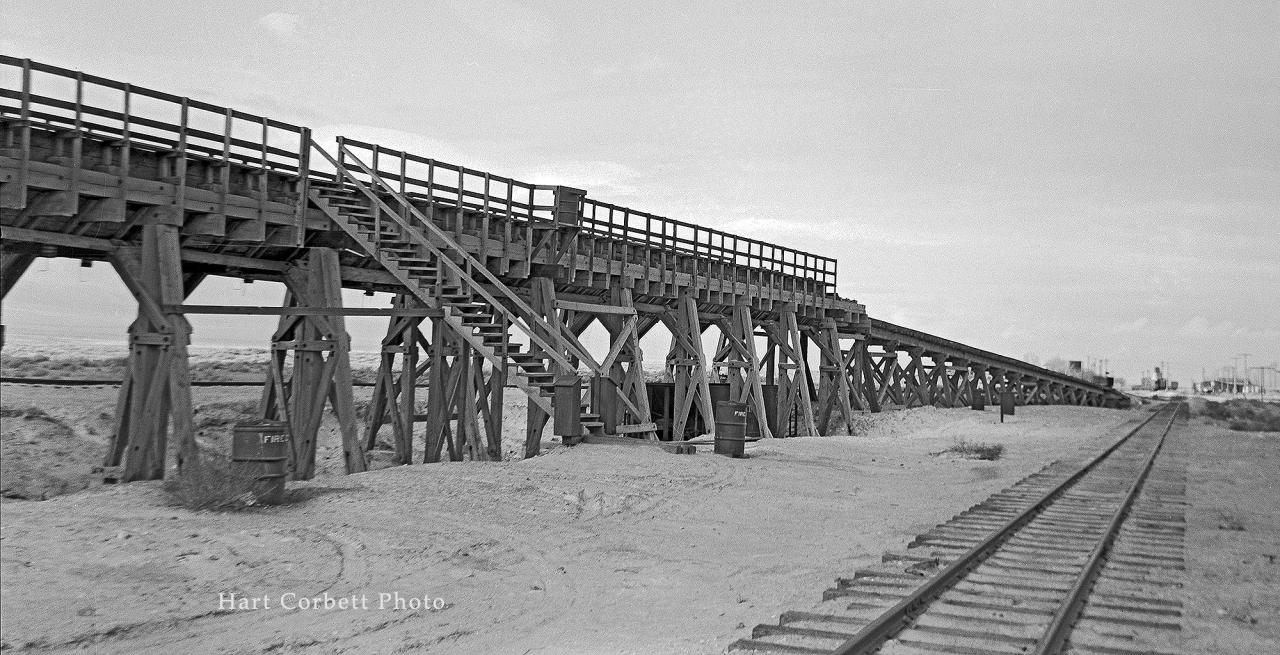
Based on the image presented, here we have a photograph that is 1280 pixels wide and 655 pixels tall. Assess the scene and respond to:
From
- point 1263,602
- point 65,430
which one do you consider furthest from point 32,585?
point 65,430

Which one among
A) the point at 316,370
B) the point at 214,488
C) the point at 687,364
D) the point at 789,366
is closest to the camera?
the point at 214,488

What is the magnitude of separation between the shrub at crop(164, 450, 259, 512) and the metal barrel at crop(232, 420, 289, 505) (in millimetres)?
88

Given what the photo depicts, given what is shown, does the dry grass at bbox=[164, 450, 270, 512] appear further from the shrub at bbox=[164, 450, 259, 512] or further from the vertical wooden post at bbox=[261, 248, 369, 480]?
the vertical wooden post at bbox=[261, 248, 369, 480]

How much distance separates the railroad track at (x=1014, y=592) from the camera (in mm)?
6469

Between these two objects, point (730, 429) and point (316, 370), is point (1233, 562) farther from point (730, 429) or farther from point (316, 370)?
point (316, 370)

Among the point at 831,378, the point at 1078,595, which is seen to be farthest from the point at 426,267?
the point at 831,378

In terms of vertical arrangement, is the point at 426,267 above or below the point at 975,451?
above

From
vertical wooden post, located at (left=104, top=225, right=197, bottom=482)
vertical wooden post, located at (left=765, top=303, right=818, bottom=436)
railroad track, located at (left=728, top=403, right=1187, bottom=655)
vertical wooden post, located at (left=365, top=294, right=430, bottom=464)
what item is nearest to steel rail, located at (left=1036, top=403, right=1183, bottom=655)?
railroad track, located at (left=728, top=403, right=1187, bottom=655)

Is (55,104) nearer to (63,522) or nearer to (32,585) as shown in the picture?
(63,522)

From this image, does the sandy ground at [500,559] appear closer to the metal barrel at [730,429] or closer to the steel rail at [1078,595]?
the steel rail at [1078,595]

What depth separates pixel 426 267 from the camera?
56.1 feet

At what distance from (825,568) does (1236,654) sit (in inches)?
137

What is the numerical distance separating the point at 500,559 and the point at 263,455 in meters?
2.69

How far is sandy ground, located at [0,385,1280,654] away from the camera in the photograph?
21.5ft
